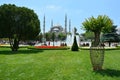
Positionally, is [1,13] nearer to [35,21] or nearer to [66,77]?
[35,21]

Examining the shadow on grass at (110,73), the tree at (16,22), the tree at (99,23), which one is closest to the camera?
the shadow on grass at (110,73)

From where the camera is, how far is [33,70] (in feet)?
53.4

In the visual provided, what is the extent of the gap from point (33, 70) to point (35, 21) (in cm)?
2493

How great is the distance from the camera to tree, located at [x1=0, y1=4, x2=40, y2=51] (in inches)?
1526

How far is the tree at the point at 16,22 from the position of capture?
38750 millimetres

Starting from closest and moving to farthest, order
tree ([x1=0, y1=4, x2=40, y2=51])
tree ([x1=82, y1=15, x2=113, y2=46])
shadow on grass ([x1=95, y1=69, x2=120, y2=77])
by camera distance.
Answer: shadow on grass ([x1=95, y1=69, x2=120, y2=77]) → tree ([x1=82, y1=15, x2=113, y2=46]) → tree ([x1=0, y1=4, x2=40, y2=51])

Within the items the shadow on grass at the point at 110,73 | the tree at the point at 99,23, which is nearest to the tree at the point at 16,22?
the tree at the point at 99,23

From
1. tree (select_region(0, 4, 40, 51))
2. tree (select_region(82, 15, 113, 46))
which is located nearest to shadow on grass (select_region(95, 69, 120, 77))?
tree (select_region(82, 15, 113, 46))

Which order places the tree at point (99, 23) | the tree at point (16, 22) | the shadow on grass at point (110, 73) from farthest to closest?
1. the tree at point (16, 22)
2. the tree at point (99, 23)
3. the shadow on grass at point (110, 73)

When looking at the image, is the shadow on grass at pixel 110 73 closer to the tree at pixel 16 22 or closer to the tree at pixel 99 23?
the tree at pixel 99 23

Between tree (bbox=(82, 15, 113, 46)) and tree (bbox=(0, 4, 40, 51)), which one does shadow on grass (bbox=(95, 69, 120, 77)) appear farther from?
tree (bbox=(0, 4, 40, 51))

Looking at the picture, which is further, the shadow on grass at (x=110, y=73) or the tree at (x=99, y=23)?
the tree at (x=99, y=23)

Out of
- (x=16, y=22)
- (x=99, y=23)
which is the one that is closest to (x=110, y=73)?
(x=99, y=23)

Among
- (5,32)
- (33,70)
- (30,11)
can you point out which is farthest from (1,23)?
(33,70)
